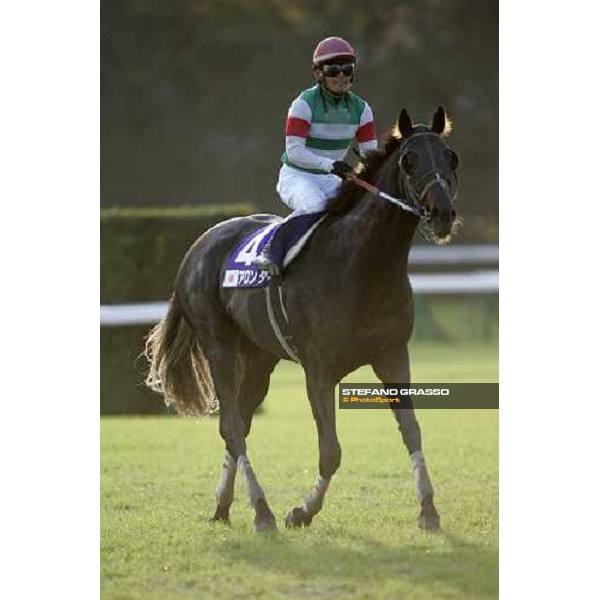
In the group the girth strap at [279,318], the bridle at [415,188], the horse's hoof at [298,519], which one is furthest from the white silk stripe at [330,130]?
the horse's hoof at [298,519]

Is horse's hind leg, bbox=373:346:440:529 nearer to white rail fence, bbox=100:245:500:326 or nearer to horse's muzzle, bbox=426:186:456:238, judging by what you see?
horse's muzzle, bbox=426:186:456:238

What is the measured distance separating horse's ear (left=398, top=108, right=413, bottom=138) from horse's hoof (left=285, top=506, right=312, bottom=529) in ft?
5.30

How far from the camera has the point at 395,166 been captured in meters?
5.77

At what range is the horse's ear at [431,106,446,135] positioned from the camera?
5.68 metres

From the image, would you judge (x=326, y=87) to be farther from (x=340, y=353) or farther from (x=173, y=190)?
(x=173, y=190)

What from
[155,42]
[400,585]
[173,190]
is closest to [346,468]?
[400,585]

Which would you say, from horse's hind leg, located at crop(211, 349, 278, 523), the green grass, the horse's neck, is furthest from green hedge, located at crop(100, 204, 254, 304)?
the horse's neck

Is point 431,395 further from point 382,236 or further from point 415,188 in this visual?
point 415,188

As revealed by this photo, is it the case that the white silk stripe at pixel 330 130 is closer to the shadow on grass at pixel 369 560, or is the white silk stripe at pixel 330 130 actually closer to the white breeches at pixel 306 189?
the white breeches at pixel 306 189

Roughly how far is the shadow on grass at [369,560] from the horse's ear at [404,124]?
1.63m

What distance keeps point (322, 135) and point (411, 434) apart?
133cm

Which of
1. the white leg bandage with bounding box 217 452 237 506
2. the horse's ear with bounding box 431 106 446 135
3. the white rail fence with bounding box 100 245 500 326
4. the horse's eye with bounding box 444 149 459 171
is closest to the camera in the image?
the horse's eye with bounding box 444 149 459 171

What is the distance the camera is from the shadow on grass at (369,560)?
543 centimetres

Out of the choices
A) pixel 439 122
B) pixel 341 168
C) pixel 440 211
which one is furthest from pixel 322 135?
pixel 440 211
